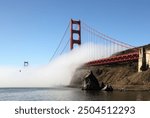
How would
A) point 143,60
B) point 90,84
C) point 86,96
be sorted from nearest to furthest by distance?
point 86,96
point 143,60
point 90,84

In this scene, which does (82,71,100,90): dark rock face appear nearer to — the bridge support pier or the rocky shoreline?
the rocky shoreline

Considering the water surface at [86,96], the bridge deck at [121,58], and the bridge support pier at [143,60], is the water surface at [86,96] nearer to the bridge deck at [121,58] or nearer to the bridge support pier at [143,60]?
the bridge support pier at [143,60]

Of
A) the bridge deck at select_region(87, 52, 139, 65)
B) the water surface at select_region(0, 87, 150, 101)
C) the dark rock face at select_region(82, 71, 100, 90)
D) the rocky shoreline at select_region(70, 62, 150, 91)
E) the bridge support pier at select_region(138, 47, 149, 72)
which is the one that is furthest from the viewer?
the bridge deck at select_region(87, 52, 139, 65)

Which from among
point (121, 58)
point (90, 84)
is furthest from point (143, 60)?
point (90, 84)

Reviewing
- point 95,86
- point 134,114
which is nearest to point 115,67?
point 95,86

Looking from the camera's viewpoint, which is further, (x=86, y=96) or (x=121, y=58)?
(x=121, y=58)

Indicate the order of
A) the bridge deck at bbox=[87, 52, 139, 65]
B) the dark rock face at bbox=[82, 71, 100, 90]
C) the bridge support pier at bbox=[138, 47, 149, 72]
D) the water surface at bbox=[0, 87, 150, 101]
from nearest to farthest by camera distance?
the water surface at bbox=[0, 87, 150, 101], the bridge support pier at bbox=[138, 47, 149, 72], the dark rock face at bbox=[82, 71, 100, 90], the bridge deck at bbox=[87, 52, 139, 65]

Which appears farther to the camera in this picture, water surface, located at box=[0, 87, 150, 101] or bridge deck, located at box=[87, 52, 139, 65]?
bridge deck, located at box=[87, 52, 139, 65]

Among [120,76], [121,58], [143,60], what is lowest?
[120,76]

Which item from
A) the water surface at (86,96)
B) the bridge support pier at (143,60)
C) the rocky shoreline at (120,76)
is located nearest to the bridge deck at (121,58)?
the bridge support pier at (143,60)

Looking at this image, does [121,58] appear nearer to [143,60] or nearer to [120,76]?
[120,76]

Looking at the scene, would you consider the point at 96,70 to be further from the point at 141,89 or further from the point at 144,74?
the point at 141,89

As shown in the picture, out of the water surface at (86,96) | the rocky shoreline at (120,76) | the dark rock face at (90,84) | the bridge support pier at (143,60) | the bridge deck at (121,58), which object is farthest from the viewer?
the bridge deck at (121,58)

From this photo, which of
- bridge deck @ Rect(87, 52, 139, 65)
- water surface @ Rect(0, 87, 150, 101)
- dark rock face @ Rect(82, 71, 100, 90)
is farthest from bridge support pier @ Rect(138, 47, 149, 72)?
water surface @ Rect(0, 87, 150, 101)
